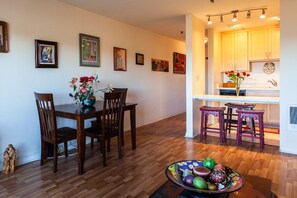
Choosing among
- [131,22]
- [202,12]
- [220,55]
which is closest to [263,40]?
[220,55]

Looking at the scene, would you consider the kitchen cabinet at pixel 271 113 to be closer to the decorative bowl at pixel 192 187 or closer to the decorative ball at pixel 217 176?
the decorative bowl at pixel 192 187

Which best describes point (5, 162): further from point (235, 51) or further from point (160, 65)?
point (235, 51)

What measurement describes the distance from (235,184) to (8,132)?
287cm

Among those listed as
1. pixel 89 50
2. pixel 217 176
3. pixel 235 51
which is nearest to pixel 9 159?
pixel 89 50

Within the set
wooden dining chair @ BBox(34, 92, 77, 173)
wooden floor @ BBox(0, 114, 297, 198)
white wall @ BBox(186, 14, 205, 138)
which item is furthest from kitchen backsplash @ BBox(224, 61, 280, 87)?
wooden dining chair @ BBox(34, 92, 77, 173)

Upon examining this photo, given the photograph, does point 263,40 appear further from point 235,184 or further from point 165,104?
point 235,184

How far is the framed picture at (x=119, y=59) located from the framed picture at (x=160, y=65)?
118cm

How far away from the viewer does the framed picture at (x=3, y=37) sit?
2822 mm

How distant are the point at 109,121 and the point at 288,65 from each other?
110 inches

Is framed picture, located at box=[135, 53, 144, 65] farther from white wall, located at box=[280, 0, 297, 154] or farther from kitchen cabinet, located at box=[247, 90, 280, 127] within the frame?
kitchen cabinet, located at box=[247, 90, 280, 127]

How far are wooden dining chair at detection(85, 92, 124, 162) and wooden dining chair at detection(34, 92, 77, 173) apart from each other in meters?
0.31

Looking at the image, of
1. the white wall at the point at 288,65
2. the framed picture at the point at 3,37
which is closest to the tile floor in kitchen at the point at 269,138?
the white wall at the point at 288,65

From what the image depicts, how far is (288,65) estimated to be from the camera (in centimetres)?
337

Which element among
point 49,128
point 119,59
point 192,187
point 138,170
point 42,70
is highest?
point 119,59
